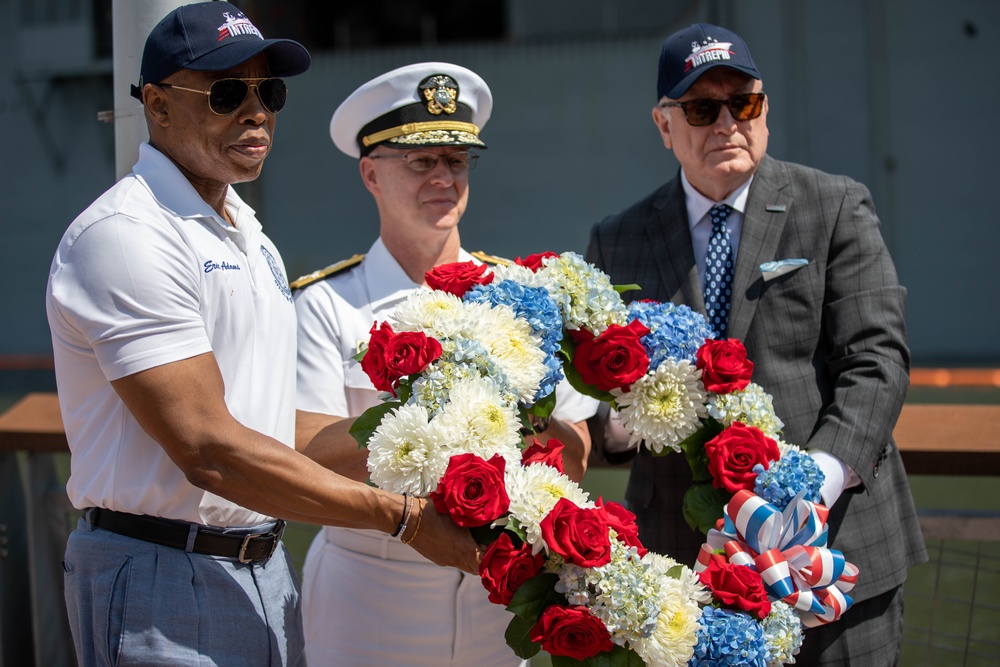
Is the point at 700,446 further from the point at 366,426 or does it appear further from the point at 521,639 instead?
the point at 366,426

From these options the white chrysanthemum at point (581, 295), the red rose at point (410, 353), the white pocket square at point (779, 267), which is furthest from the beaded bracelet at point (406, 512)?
the white pocket square at point (779, 267)

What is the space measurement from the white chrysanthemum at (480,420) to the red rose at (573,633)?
31 cm

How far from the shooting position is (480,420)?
201cm

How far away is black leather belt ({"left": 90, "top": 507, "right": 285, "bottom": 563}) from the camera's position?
2.09 meters

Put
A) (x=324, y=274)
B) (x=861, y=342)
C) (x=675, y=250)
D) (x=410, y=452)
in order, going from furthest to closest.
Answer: (x=324, y=274) < (x=675, y=250) < (x=861, y=342) < (x=410, y=452)

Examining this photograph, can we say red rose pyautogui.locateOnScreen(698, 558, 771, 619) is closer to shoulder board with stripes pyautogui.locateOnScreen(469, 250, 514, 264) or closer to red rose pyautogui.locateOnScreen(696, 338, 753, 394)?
red rose pyautogui.locateOnScreen(696, 338, 753, 394)

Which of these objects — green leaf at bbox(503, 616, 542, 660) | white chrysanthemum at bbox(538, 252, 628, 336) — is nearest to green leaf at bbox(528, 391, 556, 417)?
white chrysanthemum at bbox(538, 252, 628, 336)

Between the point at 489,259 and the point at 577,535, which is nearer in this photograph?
the point at 577,535

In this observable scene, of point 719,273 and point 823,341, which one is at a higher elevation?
point 719,273

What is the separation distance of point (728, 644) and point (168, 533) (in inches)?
44.7

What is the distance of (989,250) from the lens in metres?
20.7

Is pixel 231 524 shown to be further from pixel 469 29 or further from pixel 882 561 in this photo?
pixel 469 29

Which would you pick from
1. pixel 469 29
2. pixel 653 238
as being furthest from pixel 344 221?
pixel 653 238

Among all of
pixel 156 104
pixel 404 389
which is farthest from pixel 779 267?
pixel 156 104
